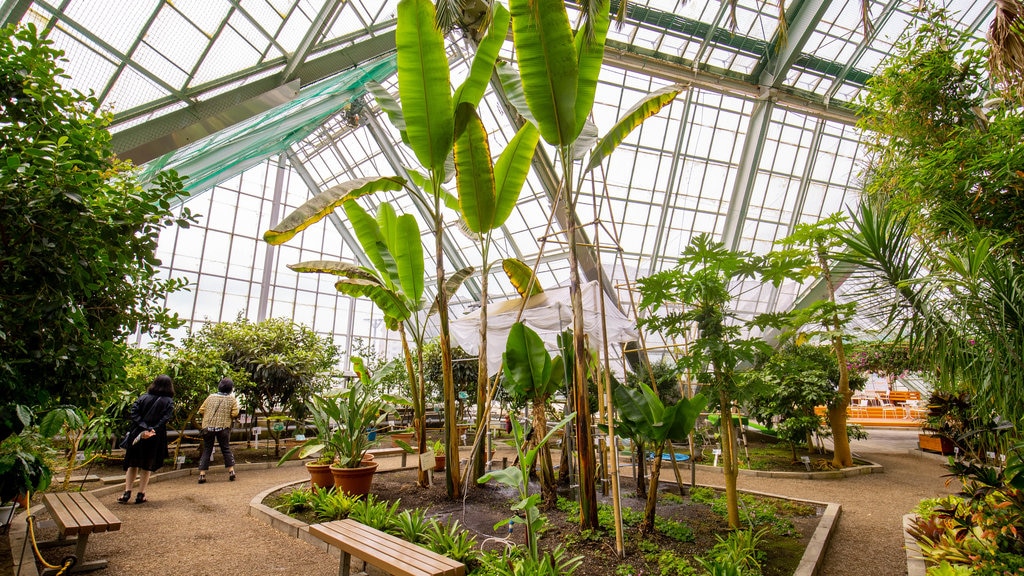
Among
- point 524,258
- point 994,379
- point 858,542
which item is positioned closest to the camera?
point 994,379

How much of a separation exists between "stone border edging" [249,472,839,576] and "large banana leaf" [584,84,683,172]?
3.53 m

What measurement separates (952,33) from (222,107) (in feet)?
26.7

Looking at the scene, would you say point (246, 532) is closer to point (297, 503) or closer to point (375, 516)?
point (297, 503)

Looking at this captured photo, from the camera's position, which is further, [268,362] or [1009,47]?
[268,362]

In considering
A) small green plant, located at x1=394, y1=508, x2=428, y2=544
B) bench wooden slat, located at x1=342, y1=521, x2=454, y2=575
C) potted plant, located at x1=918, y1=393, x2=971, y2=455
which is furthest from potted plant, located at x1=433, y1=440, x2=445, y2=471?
potted plant, located at x1=918, y1=393, x2=971, y2=455

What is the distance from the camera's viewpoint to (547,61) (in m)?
3.79

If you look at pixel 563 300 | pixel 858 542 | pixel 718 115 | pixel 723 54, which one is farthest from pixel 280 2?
pixel 718 115

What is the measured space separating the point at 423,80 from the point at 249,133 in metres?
3.33

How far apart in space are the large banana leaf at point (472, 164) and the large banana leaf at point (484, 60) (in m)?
0.16

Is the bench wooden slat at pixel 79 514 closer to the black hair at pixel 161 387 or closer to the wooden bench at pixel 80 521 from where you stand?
the wooden bench at pixel 80 521

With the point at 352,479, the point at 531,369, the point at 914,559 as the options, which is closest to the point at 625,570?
the point at 531,369

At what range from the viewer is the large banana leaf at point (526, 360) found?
471cm

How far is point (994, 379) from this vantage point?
2.71 meters

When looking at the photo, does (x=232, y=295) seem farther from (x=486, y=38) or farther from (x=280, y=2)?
(x=486, y=38)
